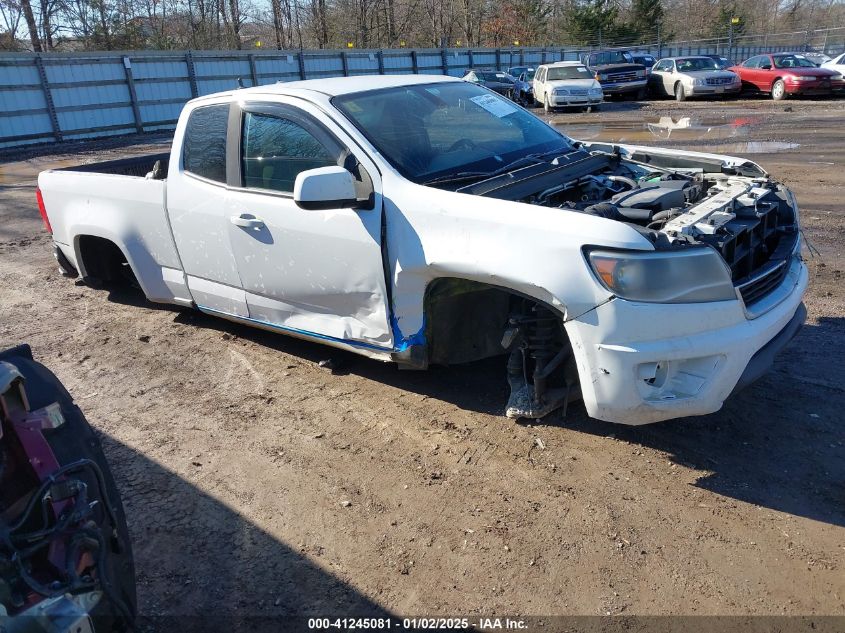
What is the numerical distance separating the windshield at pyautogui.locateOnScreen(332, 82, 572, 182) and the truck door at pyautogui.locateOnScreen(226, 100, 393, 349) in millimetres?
226

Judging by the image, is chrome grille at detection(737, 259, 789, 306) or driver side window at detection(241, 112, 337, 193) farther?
driver side window at detection(241, 112, 337, 193)

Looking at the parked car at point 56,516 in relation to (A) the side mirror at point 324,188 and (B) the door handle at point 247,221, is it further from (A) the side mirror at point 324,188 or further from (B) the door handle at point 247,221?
(B) the door handle at point 247,221

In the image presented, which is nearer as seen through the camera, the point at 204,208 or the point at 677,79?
the point at 204,208

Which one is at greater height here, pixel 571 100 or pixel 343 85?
pixel 343 85

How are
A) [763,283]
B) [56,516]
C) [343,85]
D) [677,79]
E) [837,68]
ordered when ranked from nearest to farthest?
[56,516] → [763,283] → [343,85] → [837,68] → [677,79]

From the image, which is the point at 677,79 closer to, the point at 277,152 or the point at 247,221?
the point at 277,152

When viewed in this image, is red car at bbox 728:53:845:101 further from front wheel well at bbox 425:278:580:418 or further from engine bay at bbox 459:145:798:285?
front wheel well at bbox 425:278:580:418

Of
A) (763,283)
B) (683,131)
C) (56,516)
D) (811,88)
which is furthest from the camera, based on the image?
(811,88)

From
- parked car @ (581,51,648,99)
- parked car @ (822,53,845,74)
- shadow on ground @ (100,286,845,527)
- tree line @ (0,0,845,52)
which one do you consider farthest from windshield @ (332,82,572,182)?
tree line @ (0,0,845,52)

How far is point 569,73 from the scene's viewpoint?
23766 mm

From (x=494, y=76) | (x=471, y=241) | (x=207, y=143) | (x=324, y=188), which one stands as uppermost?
(x=207, y=143)

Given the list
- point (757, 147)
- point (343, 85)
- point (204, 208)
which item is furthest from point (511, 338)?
point (757, 147)

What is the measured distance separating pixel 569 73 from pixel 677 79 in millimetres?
3897

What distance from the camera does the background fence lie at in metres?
20.0
